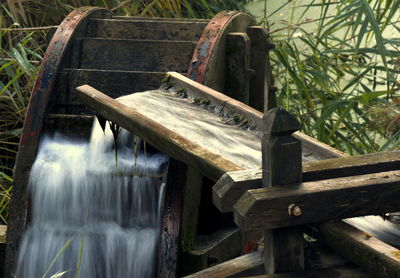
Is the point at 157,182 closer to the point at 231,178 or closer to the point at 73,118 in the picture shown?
the point at 73,118

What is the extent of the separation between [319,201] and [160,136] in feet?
3.36

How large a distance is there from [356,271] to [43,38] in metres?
4.25

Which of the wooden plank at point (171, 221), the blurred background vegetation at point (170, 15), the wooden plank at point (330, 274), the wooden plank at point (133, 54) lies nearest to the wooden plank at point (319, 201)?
the wooden plank at point (330, 274)

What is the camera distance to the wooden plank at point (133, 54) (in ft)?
16.2

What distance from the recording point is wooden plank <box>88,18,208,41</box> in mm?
5230

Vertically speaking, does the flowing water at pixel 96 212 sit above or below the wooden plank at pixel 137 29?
below

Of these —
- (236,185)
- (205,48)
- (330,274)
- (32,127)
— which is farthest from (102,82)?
(330,274)

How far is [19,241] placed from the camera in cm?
430

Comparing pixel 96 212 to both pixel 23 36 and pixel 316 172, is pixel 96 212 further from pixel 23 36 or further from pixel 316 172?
pixel 23 36

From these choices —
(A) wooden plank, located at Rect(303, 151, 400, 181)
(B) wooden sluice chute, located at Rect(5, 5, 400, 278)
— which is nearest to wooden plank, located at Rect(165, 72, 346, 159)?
(B) wooden sluice chute, located at Rect(5, 5, 400, 278)

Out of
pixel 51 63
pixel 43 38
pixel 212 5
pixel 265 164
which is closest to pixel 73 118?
pixel 51 63

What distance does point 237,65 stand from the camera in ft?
15.9

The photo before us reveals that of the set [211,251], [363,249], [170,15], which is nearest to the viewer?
[363,249]

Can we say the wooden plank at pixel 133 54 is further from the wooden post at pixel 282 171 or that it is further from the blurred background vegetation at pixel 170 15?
the wooden post at pixel 282 171
